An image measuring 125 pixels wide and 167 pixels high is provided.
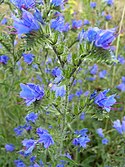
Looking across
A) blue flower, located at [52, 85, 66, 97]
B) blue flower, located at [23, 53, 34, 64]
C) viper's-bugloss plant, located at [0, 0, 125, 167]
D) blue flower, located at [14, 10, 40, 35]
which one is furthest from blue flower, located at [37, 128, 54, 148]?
blue flower, located at [23, 53, 34, 64]

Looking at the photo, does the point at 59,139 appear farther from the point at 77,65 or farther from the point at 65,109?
the point at 77,65

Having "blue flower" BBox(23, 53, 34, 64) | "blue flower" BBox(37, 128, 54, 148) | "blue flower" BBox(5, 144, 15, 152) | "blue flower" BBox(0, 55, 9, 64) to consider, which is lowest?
"blue flower" BBox(37, 128, 54, 148)

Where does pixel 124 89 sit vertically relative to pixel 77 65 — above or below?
above

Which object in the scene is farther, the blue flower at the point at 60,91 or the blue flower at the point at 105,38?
the blue flower at the point at 60,91

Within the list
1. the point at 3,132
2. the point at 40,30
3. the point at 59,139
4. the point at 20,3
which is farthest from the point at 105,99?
the point at 3,132

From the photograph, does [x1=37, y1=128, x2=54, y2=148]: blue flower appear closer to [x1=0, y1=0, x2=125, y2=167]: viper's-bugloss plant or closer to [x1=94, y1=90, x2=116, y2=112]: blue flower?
[x1=0, y1=0, x2=125, y2=167]: viper's-bugloss plant

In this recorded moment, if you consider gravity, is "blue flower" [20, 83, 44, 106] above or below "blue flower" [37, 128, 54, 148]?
above

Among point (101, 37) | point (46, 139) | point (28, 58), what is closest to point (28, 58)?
point (28, 58)

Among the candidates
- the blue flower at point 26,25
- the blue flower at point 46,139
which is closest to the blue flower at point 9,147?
the blue flower at point 46,139

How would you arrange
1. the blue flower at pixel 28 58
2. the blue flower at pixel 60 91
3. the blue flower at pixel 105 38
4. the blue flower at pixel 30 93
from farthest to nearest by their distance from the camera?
the blue flower at pixel 28 58
the blue flower at pixel 60 91
the blue flower at pixel 30 93
the blue flower at pixel 105 38

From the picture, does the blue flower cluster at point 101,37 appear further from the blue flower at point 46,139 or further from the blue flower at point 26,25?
the blue flower at point 46,139

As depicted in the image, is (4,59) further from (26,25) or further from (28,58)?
(26,25)
